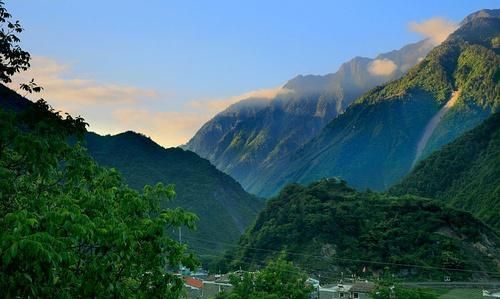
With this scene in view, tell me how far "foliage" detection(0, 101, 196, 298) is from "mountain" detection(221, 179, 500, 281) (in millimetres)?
77840

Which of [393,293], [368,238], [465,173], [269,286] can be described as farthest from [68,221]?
[465,173]

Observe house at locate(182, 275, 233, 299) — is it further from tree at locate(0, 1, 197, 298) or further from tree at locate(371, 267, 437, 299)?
tree at locate(0, 1, 197, 298)

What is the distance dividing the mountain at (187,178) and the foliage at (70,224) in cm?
12982

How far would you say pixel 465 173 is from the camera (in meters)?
150

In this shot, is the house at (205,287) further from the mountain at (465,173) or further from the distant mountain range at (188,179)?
the mountain at (465,173)

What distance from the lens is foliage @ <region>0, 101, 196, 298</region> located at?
7371 millimetres

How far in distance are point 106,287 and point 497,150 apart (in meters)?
150

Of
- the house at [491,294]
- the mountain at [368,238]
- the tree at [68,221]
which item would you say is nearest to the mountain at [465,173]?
the mountain at [368,238]

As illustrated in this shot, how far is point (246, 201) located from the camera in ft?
639

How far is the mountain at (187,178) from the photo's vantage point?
157 m

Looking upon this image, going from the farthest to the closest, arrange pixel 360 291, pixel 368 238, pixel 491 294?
pixel 368 238 → pixel 360 291 → pixel 491 294

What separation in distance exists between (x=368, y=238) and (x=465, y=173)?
66.3 metres

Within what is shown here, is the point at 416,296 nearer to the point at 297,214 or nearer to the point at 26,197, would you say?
the point at 26,197

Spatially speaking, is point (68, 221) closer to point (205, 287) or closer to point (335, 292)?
point (335, 292)
